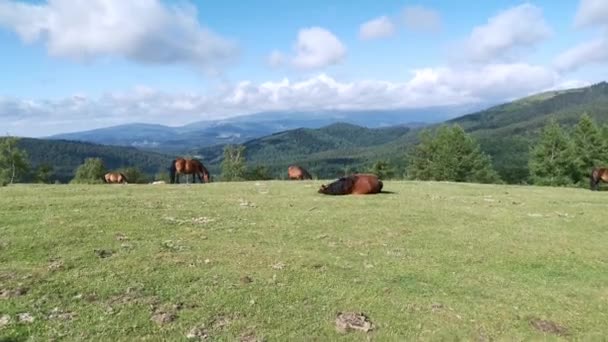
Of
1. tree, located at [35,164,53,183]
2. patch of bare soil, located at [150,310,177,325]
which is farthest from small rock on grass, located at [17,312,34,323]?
tree, located at [35,164,53,183]

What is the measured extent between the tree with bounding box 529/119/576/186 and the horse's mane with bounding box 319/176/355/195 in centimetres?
4859

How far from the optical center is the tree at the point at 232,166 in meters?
83.8

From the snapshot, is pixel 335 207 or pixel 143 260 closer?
pixel 143 260

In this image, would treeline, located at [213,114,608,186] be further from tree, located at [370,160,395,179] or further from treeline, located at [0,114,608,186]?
tree, located at [370,160,395,179]

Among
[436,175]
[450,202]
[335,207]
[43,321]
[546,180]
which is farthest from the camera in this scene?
[436,175]

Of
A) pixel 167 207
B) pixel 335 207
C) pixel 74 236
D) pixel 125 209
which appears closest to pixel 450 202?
pixel 335 207

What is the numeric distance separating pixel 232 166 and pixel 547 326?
257 feet

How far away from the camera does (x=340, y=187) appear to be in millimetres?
20312

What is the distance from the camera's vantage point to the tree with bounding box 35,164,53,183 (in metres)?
76.7

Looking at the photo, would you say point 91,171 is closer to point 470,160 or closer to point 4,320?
point 470,160

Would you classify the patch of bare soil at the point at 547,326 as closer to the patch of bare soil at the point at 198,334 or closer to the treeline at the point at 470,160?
the patch of bare soil at the point at 198,334

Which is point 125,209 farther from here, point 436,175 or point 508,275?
point 436,175

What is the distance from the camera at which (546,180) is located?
2397 inches

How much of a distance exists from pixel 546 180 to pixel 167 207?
188 feet
